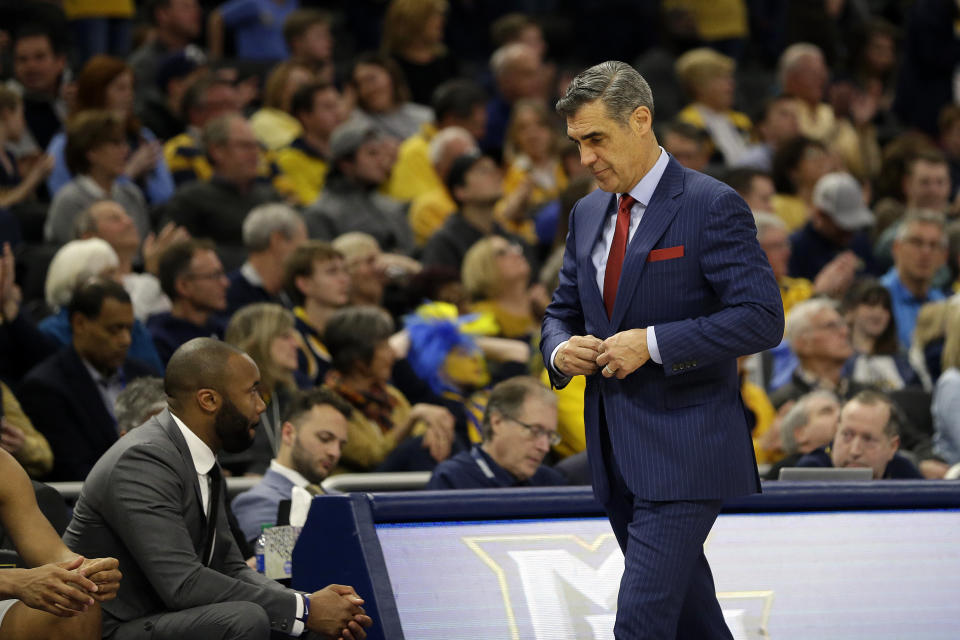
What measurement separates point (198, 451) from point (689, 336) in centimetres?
160

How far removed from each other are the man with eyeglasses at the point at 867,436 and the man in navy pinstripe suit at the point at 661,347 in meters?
2.40

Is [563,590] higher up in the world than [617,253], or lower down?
lower down

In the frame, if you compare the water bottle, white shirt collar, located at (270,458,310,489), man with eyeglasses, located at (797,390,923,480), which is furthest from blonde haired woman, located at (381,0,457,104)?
the water bottle

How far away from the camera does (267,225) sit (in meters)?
7.91

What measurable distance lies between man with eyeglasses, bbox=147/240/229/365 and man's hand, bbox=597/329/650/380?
378 centimetres

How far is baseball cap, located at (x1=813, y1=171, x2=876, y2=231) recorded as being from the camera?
972cm

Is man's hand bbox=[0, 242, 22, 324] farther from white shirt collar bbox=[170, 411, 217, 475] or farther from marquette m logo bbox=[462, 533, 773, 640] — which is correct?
marquette m logo bbox=[462, 533, 773, 640]

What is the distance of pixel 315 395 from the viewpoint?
5.80 meters

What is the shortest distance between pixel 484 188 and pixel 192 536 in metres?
4.78

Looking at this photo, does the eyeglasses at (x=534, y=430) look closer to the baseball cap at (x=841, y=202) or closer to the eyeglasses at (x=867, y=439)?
the eyeglasses at (x=867, y=439)

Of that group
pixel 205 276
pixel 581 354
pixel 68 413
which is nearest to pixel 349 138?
pixel 205 276

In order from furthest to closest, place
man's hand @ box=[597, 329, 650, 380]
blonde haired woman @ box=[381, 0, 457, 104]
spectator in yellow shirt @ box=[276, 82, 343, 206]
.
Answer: blonde haired woman @ box=[381, 0, 457, 104] → spectator in yellow shirt @ box=[276, 82, 343, 206] → man's hand @ box=[597, 329, 650, 380]

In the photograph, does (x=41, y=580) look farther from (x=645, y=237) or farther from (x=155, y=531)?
(x=645, y=237)

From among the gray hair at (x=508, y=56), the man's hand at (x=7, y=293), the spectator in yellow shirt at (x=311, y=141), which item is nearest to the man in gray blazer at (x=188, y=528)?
the man's hand at (x=7, y=293)
